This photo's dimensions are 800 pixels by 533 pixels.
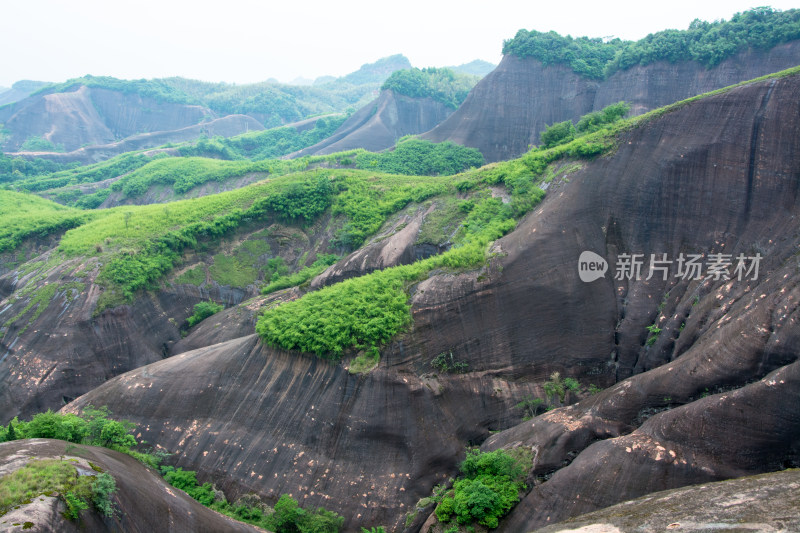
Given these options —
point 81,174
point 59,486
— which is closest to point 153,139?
point 81,174

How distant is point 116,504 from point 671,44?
4459 centimetres

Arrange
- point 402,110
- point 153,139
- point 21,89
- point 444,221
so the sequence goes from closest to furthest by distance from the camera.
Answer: point 444,221 < point 402,110 < point 153,139 < point 21,89

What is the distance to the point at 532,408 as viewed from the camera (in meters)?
16.7

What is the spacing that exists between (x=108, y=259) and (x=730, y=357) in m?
25.7

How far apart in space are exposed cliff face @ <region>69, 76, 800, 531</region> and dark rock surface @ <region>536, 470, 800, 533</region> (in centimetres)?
180

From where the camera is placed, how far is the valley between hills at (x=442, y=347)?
38.1 ft

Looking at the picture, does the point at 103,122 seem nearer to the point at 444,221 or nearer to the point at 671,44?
the point at 444,221

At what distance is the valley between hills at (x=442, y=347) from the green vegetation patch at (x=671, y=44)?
21337mm

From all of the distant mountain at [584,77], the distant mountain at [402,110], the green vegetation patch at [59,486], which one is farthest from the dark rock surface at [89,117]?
the green vegetation patch at [59,486]

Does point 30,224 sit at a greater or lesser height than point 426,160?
lesser

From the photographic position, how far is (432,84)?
64.6 meters

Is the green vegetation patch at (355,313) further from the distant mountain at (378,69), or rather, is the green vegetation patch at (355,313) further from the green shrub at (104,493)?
the distant mountain at (378,69)

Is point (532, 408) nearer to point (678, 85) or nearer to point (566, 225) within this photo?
A: point (566, 225)

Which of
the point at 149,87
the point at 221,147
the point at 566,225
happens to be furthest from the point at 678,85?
the point at 149,87
